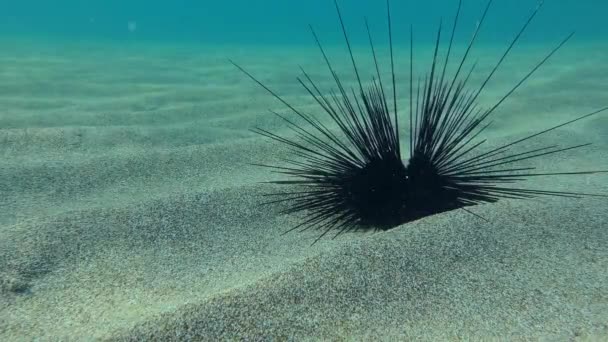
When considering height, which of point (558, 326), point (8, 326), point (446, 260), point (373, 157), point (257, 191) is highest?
point (373, 157)

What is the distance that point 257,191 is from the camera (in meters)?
3.79

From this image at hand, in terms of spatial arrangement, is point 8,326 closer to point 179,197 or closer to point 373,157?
point 179,197

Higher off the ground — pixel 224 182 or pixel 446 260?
pixel 224 182

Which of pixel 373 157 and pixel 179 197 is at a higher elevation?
pixel 373 157

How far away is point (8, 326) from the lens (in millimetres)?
2000

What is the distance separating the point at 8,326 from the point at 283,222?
70.2 inches

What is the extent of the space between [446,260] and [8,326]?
6.71ft

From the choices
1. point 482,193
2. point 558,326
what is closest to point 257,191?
point 482,193

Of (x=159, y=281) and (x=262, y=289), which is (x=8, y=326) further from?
(x=262, y=289)

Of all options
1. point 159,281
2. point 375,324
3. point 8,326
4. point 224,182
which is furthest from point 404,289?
point 224,182

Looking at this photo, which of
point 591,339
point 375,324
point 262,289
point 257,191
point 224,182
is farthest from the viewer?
point 224,182

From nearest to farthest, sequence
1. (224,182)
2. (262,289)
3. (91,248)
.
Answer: (262,289)
(91,248)
(224,182)

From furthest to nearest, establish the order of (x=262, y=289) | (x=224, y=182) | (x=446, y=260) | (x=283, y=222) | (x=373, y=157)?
(x=224, y=182) → (x=283, y=222) → (x=373, y=157) → (x=446, y=260) → (x=262, y=289)

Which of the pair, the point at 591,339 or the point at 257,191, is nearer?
the point at 591,339
